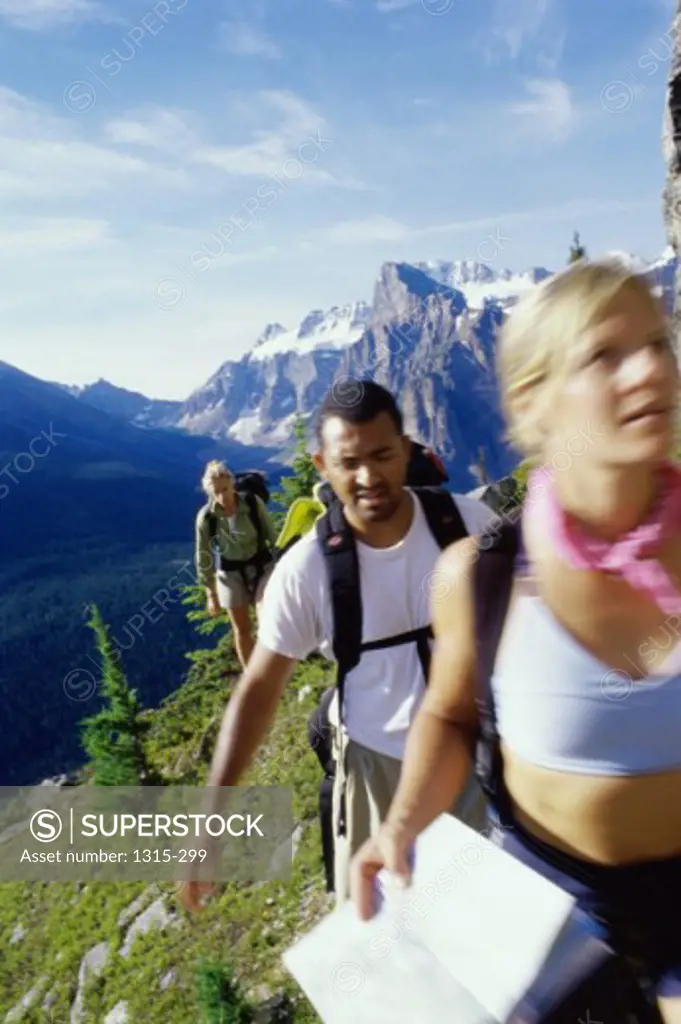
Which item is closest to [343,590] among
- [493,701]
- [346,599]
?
[346,599]

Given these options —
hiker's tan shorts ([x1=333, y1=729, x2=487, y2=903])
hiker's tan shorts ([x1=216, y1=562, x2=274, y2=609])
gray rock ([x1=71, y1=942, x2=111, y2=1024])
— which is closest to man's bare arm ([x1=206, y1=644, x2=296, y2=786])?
hiker's tan shorts ([x1=333, y1=729, x2=487, y2=903])

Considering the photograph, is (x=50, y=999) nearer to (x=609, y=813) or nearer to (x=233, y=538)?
(x=233, y=538)

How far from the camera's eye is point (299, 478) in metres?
17.8

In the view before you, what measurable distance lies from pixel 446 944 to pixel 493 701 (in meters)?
0.51

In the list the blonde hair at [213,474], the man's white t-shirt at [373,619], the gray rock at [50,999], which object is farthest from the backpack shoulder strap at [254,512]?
the gray rock at [50,999]

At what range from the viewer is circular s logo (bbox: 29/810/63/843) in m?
21.1

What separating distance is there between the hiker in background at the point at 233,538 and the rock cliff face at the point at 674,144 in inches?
544

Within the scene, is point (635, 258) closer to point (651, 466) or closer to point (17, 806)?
point (651, 466)

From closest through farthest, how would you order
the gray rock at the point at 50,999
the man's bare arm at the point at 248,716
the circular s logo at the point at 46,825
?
the man's bare arm at the point at 248,716 < the gray rock at the point at 50,999 < the circular s logo at the point at 46,825

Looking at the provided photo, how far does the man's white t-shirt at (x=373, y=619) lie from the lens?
10.4ft

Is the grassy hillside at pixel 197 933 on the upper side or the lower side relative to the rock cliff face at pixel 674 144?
lower

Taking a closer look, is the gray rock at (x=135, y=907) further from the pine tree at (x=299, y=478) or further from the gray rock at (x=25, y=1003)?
the pine tree at (x=299, y=478)

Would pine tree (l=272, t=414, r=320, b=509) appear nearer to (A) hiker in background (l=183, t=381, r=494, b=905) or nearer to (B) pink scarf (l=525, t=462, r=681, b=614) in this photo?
(A) hiker in background (l=183, t=381, r=494, b=905)

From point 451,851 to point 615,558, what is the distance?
0.74m
